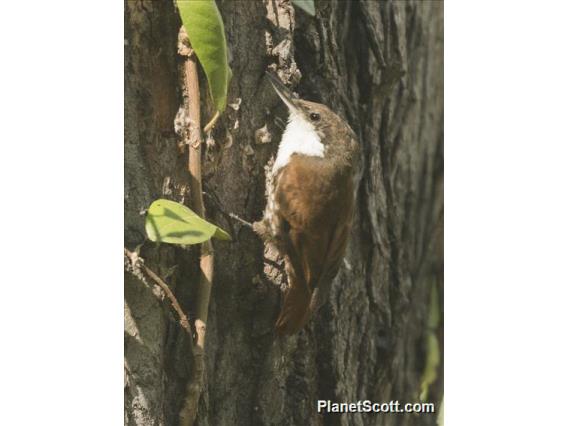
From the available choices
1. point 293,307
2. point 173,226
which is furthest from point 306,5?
point 293,307

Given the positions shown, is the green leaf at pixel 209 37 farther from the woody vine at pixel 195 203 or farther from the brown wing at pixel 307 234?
Result: the brown wing at pixel 307 234

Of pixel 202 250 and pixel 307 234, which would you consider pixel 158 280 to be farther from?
pixel 307 234

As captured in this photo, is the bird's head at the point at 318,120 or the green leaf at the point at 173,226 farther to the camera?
the bird's head at the point at 318,120

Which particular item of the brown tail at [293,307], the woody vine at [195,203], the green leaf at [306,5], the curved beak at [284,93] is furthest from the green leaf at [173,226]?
the green leaf at [306,5]

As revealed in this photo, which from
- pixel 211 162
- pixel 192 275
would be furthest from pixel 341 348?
pixel 211 162

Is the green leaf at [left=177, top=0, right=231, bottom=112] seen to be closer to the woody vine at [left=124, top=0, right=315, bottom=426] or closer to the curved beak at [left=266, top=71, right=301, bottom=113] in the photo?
the woody vine at [left=124, top=0, right=315, bottom=426]

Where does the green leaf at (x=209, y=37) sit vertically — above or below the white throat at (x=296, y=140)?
above
